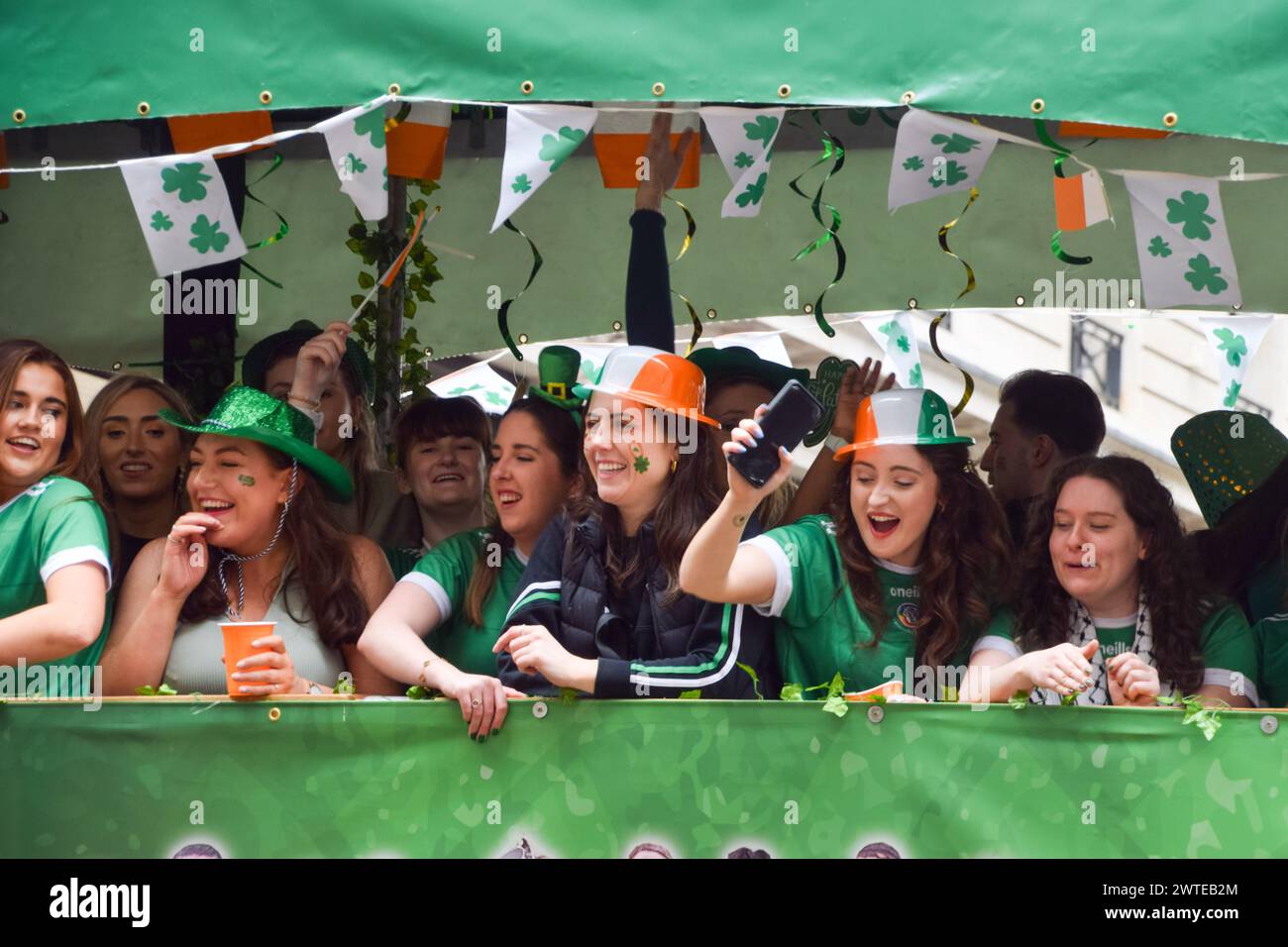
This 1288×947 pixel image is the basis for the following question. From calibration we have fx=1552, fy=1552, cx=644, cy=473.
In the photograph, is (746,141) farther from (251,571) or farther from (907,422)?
(251,571)

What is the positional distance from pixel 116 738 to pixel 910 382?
2739mm

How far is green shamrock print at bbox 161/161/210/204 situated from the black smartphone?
5.40 ft

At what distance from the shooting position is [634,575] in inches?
166

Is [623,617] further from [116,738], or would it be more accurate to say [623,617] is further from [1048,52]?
[1048,52]

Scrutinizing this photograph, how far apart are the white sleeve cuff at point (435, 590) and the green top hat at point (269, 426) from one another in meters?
0.46

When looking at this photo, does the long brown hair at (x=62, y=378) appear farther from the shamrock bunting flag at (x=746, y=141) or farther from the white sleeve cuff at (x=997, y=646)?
the white sleeve cuff at (x=997, y=646)

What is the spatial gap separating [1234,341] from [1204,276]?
258 mm

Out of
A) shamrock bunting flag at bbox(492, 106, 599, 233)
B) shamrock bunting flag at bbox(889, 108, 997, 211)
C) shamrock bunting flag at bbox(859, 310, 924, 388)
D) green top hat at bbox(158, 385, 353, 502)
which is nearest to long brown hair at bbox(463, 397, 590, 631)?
green top hat at bbox(158, 385, 353, 502)

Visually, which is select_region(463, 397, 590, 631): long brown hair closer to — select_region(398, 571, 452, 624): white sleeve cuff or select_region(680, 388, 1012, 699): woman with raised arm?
select_region(398, 571, 452, 624): white sleeve cuff

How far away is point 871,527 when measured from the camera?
14.0 feet

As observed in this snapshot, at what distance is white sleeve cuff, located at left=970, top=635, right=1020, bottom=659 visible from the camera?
13.8ft

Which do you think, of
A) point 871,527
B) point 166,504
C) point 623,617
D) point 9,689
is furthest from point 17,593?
point 871,527

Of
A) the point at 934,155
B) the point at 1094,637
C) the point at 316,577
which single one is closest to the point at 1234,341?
the point at 1094,637

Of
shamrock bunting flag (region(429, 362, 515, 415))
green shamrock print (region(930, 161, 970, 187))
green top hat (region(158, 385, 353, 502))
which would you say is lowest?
green top hat (region(158, 385, 353, 502))
